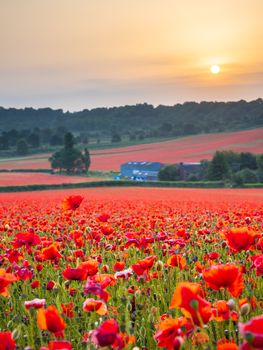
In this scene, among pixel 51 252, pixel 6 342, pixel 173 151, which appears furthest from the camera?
pixel 173 151

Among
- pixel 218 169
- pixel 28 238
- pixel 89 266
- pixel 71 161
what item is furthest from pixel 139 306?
pixel 71 161

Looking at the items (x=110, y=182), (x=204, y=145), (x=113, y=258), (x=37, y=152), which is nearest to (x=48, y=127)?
(x=37, y=152)

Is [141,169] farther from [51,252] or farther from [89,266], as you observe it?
[89,266]

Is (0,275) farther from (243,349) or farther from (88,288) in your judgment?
(243,349)

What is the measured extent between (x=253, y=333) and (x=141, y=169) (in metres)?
82.9

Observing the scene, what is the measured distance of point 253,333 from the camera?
1.46 meters

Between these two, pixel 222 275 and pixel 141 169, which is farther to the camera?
pixel 141 169

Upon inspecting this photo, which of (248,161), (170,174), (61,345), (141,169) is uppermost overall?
(61,345)

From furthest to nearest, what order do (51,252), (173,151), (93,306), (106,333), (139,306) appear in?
(173,151), (51,252), (139,306), (93,306), (106,333)

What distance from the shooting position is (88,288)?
2.60 meters

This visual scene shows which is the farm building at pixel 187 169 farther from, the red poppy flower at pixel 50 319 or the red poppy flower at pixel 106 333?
the red poppy flower at pixel 106 333

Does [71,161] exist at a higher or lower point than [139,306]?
lower

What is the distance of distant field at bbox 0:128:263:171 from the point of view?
90.8 meters

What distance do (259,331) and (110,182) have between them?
173 ft
